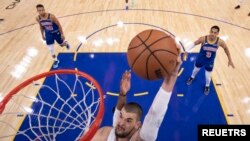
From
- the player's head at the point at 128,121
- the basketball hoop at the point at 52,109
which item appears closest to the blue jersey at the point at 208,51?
the basketball hoop at the point at 52,109

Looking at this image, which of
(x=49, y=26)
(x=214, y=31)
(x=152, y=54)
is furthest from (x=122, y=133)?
(x=49, y=26)

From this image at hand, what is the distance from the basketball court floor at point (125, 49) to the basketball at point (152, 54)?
202cm

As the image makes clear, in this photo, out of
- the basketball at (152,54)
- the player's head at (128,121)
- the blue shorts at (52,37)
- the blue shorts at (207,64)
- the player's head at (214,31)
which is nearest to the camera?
the player's head at (128,121)

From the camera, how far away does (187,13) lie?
30.5ft

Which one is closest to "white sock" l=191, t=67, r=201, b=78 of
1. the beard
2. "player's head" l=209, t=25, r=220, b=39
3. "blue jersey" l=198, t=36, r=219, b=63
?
"blue jersey" l=198, t=36, r=219, b=63

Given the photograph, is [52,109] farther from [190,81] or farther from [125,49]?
[190,81]

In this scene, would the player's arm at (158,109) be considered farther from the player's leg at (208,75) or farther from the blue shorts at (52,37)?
the blue shorts at (52,37)

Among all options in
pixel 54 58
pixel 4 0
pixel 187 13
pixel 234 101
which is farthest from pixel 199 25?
pixel 4 0

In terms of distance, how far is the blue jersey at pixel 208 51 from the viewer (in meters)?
5.28

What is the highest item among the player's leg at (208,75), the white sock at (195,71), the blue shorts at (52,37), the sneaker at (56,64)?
the blue shorts at (52,37)

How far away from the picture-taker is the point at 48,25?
631 cm

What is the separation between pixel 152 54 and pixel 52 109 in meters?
3.03

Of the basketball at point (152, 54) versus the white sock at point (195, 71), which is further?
the white sock at point (195, 71)

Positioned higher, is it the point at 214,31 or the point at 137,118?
the point at 214,31
